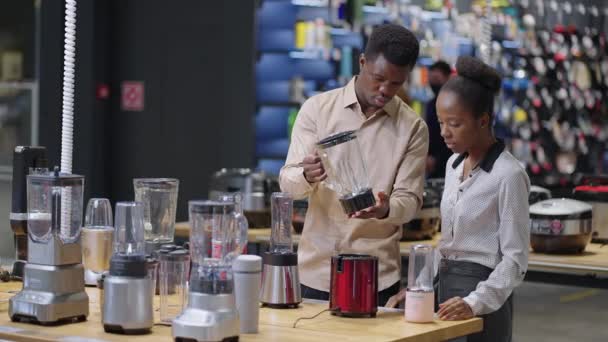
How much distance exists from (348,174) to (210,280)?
0.88 meters

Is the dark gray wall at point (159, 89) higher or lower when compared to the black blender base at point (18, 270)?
higher

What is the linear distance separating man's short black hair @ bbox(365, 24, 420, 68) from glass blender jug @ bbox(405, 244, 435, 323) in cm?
62

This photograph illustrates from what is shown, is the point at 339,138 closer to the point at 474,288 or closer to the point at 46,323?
the point at 474,288

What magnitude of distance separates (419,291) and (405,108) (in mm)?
783

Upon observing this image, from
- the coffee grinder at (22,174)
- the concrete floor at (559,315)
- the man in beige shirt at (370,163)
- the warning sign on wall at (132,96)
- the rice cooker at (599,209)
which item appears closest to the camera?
the man in beige shirt at (370,163)

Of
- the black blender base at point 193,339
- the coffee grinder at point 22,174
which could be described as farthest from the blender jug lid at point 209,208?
the coffee grinder at point 22,174

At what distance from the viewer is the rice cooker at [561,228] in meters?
5.02

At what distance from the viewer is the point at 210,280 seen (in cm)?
277

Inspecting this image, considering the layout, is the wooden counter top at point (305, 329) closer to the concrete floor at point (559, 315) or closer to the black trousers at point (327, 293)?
the black trousers at point (327, 293)

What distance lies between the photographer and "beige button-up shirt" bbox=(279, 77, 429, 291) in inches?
142

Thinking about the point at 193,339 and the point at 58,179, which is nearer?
the point at 193,339

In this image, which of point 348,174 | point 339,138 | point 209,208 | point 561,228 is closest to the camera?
point 209,208

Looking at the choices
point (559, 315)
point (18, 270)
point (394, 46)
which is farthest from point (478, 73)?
point (559, 315)

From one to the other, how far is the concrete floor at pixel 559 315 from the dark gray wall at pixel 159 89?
258cm
